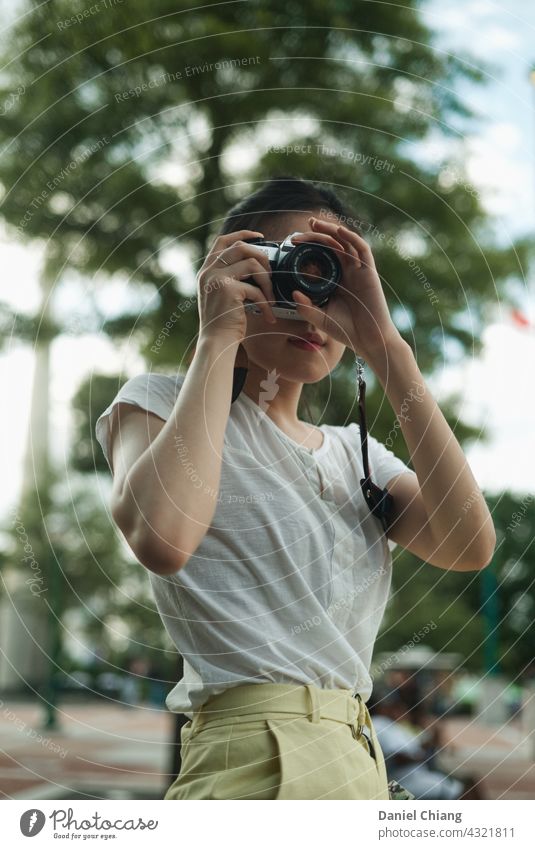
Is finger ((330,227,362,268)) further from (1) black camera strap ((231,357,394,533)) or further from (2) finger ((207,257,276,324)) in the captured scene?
(1) black camera strap ((231,357,394,533))

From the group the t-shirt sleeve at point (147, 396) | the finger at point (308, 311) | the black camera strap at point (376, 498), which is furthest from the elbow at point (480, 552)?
the t-shirt sleeve at point (147, 396)

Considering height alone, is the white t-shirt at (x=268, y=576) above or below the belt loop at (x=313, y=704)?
above

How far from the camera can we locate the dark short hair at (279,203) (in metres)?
1.58

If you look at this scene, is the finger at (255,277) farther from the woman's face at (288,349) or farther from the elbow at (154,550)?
the elbow at (154,550)

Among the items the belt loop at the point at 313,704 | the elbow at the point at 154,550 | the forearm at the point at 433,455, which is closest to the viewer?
the elbow at the point at 154,550

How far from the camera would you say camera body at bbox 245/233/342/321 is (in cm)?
141

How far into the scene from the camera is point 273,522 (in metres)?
1.35

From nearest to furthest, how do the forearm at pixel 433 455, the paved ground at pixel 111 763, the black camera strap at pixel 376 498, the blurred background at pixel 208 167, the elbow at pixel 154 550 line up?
the elbow at pixel 154 550, the forearm at pixel 433 455, the black camera strap at pixel 376 498, the blurred background at pixel 208 167, the paved ground at pixel 111 763

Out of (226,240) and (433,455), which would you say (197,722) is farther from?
(226,240)

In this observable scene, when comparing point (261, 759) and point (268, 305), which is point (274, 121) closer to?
point (268, 305)

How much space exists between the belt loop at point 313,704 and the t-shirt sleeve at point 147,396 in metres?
0.44

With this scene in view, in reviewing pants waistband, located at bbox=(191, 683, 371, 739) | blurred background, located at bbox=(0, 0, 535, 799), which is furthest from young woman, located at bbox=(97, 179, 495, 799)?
blurred background, located at bbox=(0, 0, 535, 799)

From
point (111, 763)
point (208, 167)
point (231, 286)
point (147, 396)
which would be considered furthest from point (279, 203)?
point (111, 763)
